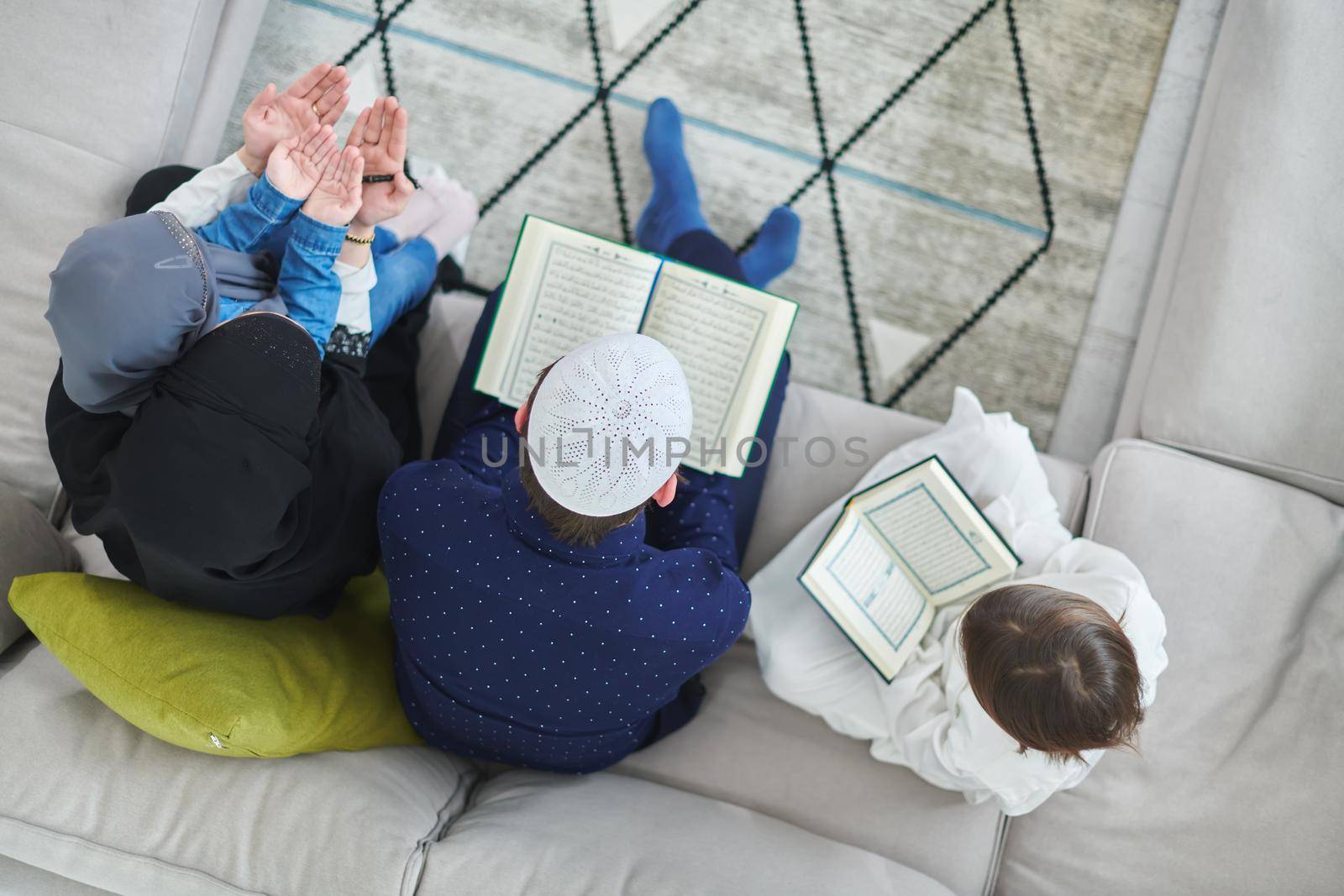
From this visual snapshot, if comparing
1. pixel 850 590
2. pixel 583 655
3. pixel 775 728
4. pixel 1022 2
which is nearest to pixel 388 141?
pixel 583 655

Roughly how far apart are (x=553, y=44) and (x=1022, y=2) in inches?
44.0

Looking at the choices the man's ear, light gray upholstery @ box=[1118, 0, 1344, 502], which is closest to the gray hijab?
the man's ear

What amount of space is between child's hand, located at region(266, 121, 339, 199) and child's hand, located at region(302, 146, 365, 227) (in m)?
0.01

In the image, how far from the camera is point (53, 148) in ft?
4.89

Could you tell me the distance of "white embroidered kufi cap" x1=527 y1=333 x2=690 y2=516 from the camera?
3.24ft

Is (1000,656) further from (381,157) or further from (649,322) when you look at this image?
(381,157)

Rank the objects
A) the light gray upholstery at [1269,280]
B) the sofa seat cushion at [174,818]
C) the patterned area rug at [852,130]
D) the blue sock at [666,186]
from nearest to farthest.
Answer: the sofa seat cushion at [174,818]
the light gray upholstery at [1269,280]
the blue sock at [666,186]
the patterned area rug at [852,130]

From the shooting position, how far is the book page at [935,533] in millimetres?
1378

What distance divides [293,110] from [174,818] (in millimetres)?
1075

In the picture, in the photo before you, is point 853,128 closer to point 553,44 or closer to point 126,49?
point 553,44

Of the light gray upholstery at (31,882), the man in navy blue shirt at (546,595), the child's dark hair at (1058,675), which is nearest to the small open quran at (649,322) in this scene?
the man in navy blue shirt at (546,595)

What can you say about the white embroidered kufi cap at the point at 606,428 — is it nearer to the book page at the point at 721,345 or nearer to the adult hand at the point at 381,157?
the book page at the point at 721,345

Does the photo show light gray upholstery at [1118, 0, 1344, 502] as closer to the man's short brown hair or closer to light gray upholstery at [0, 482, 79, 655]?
the man's short brown hair

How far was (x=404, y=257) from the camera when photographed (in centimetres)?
160
